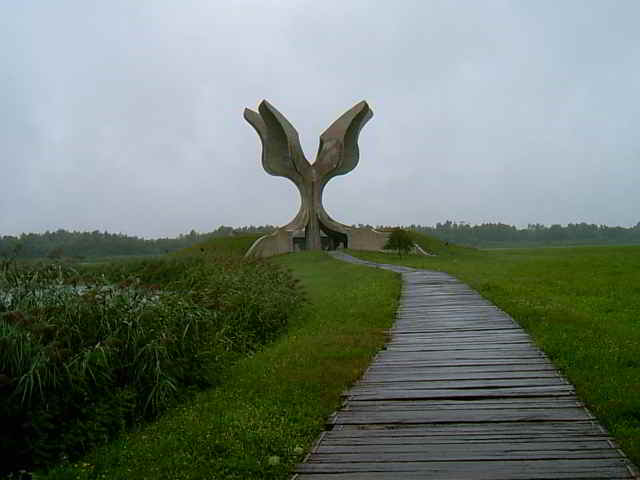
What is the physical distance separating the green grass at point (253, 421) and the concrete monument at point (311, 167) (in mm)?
27372

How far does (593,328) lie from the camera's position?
721 centimetres

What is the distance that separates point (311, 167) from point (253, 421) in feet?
109

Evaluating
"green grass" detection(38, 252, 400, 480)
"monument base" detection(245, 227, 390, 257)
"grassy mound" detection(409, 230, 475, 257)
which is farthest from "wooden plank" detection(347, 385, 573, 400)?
"grassy mound" detection(409, 230, 475, 257)

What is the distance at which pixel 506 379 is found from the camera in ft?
16.5

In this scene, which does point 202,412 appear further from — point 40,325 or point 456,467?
point 456,467

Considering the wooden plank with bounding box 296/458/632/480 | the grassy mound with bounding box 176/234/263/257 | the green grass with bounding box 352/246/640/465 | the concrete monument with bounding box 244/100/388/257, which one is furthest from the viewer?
the grassy mound with bounding box 176/234/263/257

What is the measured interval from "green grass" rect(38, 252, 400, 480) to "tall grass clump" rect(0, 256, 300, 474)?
1.03ft

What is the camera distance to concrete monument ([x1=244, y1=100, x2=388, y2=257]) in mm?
35062

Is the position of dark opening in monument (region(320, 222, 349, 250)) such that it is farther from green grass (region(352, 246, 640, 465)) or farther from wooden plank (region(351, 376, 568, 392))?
wooden plank (region(351, 376, 568, 392))

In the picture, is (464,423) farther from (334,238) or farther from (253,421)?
(334,238)

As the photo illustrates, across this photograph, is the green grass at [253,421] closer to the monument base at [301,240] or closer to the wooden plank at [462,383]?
the wooden plank at [462,383]

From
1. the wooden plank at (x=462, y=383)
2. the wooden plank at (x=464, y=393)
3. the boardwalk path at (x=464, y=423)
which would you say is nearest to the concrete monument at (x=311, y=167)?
the boardwalk path at (x=464, y=423)

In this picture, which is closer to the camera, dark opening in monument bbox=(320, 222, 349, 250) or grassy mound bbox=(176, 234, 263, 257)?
grassy mound bbox=(176, 234, 263, 257)

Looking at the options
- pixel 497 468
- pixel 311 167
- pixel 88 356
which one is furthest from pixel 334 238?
pixel 497 468
